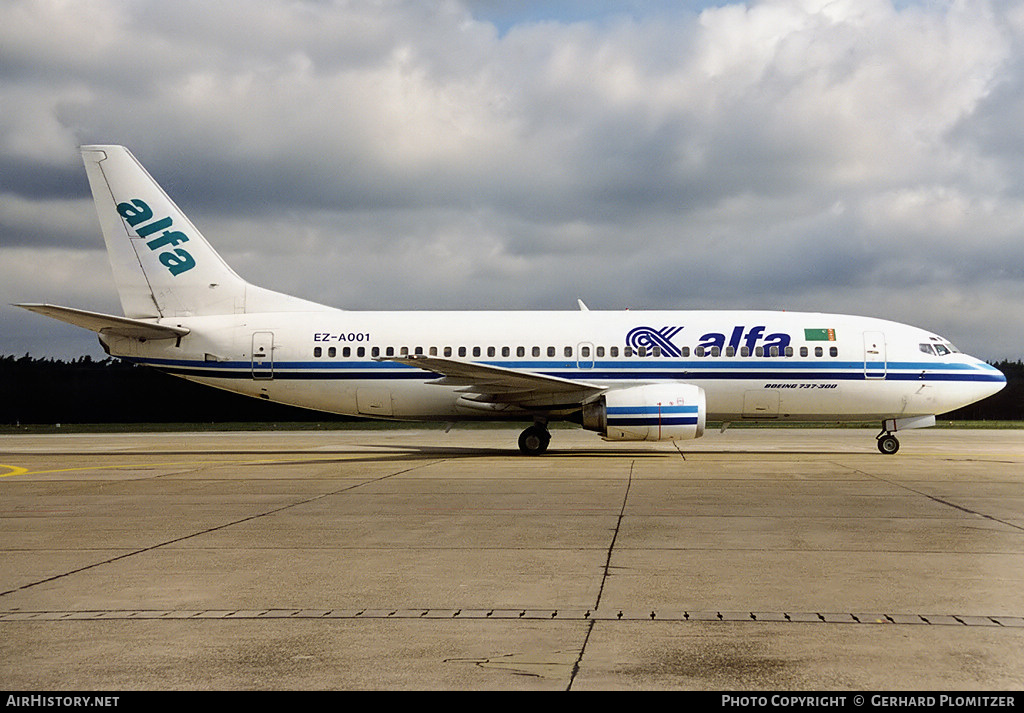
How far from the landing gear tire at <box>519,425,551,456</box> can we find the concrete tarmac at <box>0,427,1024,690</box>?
25.1ft

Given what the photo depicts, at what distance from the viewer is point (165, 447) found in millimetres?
30906

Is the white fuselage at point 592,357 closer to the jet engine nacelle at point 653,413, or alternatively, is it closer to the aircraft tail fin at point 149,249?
the aircraft tail fin at point 149,249

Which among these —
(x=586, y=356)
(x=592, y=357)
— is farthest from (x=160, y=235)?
(x=592, y=357)

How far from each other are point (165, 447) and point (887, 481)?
22405 millimetres

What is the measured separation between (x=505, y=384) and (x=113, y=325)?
10.3 meters

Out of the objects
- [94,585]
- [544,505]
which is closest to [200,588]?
[94,585]

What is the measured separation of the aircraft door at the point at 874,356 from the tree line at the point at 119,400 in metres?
36.2

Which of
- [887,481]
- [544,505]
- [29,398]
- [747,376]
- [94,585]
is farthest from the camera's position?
[29,398]

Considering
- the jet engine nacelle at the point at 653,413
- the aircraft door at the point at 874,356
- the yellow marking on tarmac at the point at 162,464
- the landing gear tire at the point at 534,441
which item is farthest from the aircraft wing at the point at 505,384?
the aircraft door at the point at 874,356

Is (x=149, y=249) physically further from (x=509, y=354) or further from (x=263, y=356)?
(x=509, y=354)

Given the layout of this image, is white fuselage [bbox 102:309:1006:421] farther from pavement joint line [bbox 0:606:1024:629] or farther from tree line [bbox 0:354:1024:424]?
tree line [bbox 0:354:1024:424]

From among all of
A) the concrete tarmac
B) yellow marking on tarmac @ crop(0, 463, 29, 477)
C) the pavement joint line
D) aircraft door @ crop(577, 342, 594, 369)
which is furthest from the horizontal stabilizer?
the pavement joint line

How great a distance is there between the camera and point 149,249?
26.5m
